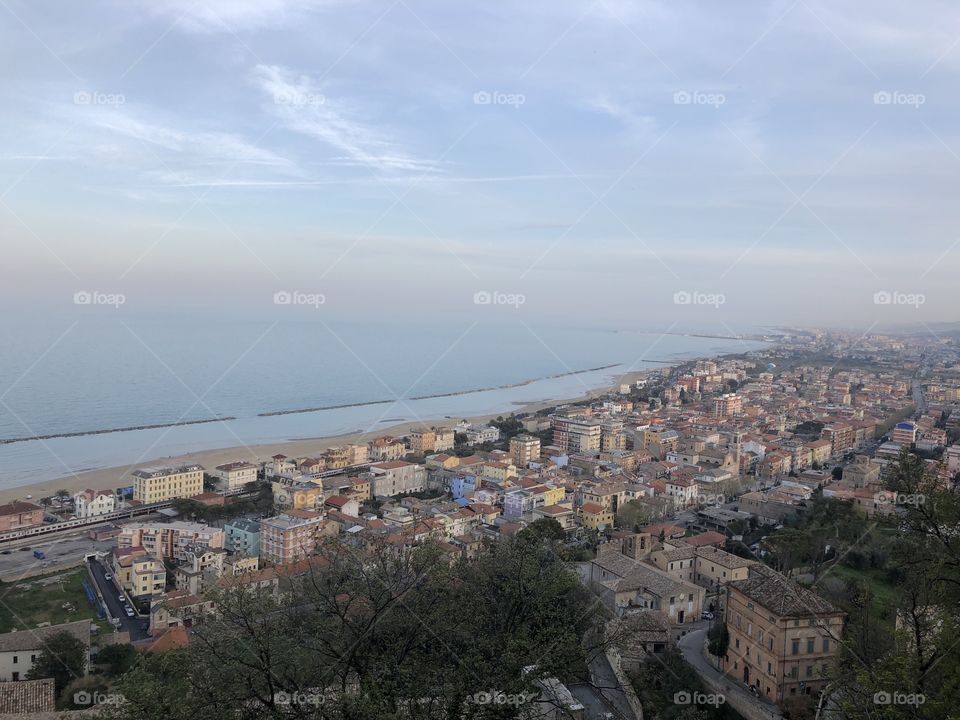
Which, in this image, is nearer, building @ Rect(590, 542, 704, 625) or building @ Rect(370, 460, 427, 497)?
building @ Rect(590, 542, 704, 625)

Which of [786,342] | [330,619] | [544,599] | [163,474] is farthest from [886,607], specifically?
[786,342]

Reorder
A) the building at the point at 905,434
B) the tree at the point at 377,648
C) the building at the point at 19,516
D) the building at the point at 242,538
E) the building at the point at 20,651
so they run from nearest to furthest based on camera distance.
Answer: the tree at the point at 377,648 → the building at the point at 20,651 → the building at the point at 242,538 → the building at the point at 19,516 → the building at the point at 905,434

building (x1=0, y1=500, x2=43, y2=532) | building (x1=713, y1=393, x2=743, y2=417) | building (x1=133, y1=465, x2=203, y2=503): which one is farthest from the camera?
building (x1=713, y1=393, x2=743, y2=417)

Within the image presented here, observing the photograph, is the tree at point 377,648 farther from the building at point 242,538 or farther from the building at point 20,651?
the building at point 242,538

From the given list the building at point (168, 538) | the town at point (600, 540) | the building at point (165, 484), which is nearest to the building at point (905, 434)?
the town at point (600, 540)

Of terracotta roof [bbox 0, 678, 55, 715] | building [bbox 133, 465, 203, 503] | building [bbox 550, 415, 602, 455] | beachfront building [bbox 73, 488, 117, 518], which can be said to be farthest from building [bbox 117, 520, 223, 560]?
building [bbox 550, 415, 602, 455]

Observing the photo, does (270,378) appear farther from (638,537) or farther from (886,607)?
(886,607)

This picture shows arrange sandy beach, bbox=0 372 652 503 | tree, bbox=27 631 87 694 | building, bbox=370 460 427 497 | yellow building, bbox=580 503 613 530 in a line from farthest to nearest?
building, bbox=370 460 427 497, sandy beach, bbox=0 372 652 503, yellow building, bbox=580 503 613 530, tree, bbox=27 631 87 694

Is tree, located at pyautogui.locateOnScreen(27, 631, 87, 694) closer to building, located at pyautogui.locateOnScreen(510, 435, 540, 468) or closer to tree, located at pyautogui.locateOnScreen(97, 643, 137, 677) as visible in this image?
tree, located at pyautogui.locateOnScreen(97, 643, 137, 677)
